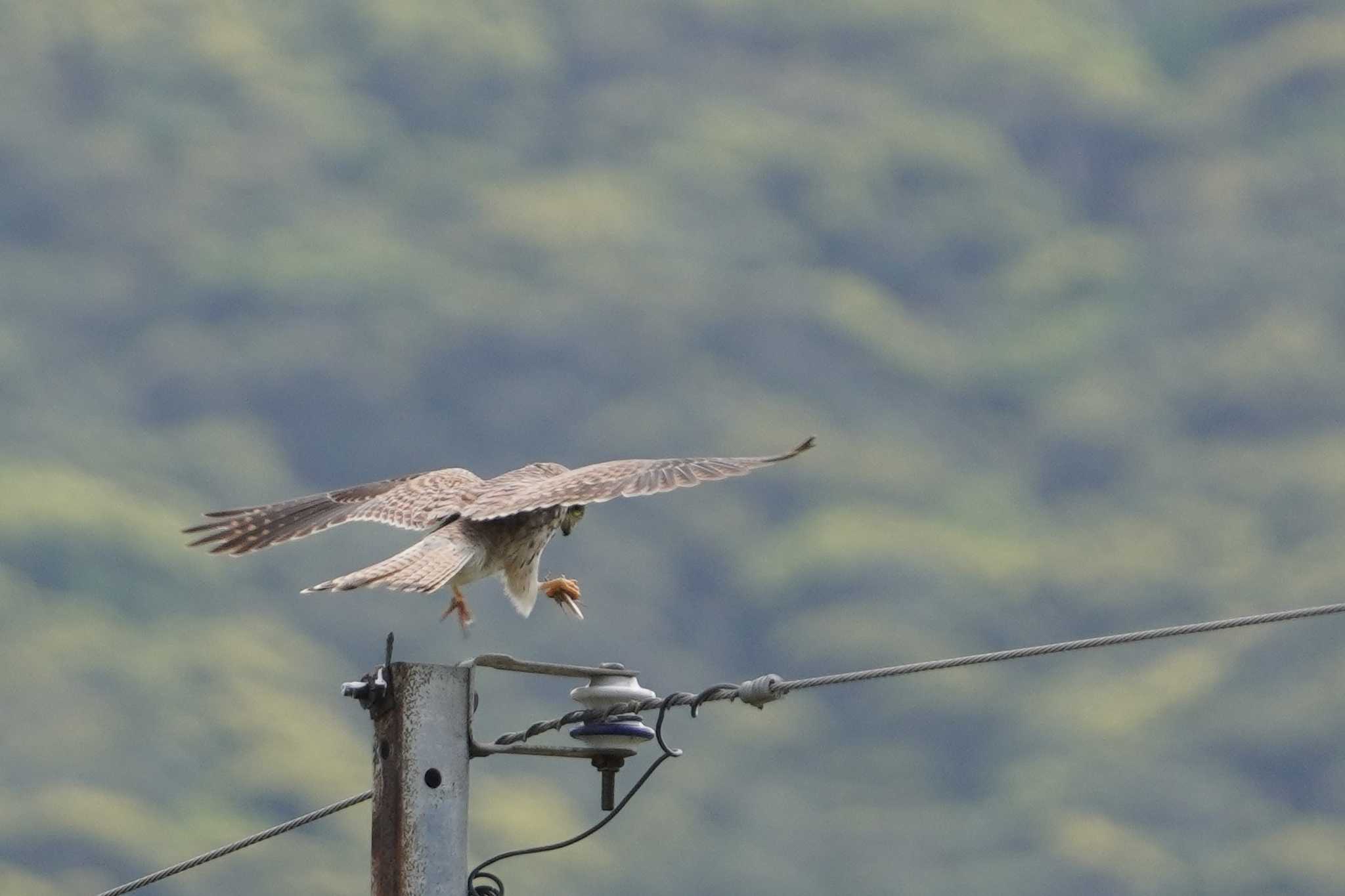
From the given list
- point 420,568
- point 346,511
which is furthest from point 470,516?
point 346,511

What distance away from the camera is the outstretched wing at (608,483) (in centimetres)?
877

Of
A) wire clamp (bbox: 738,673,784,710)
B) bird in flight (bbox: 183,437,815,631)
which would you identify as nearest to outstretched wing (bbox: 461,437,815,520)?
bird in flight (bbox: 183,437,815,631)

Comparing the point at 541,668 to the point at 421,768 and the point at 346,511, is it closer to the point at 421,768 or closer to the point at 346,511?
the point at 421,768

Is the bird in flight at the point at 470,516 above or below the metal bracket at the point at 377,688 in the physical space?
above

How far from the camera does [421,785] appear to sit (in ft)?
19.8

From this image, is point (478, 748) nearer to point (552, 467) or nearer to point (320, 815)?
point (320, 815)

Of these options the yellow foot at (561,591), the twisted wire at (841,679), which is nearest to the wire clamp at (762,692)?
the twisted wire at (841,679)

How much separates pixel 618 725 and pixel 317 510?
14.2 feet

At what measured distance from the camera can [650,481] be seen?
893 centimetres

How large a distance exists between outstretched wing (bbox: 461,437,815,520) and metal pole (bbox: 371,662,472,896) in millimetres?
2584

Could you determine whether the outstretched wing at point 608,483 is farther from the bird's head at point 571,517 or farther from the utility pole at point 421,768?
the utility pole at point 421,768

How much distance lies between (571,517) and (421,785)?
4.11 meters

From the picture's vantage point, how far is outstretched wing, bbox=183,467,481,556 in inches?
392

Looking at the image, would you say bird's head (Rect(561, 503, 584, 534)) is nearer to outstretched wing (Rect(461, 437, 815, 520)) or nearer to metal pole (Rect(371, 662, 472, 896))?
outstretched wing (Rect(461, 437, 815, 520))
